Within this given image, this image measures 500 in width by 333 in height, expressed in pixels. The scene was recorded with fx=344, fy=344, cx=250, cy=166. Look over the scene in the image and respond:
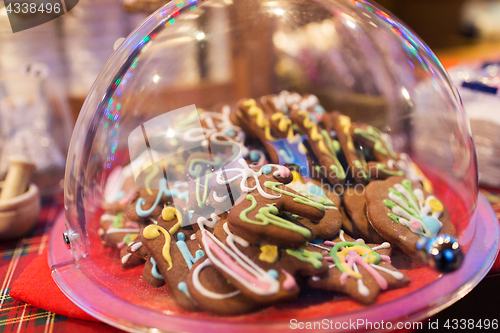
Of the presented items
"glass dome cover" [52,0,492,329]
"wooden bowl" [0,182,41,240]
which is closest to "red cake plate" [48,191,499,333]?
"glass dome cover" [52,0,492,329]

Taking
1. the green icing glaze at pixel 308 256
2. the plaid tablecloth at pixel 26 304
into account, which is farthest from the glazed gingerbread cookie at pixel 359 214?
the plaid tablecloth at pixel 26 304

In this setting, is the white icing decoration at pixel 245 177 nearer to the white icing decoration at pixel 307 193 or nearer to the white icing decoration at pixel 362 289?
the white icing decoration at pixel 307 193

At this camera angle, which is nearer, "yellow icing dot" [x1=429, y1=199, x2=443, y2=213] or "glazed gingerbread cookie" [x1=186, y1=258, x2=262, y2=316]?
"glazed gingerbread cookie" [x1=186, y1=258, x2=262, y2=316]

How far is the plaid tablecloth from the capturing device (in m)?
0.74

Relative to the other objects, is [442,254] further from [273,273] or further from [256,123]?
[256,123]

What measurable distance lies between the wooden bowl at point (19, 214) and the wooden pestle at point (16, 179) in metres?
0.02

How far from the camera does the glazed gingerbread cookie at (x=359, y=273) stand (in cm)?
66

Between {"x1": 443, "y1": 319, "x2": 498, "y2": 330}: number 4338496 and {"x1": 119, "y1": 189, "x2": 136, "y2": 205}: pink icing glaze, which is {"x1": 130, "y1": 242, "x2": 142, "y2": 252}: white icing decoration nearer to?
{"x1": 119, "y1": 189, "x2": 136, "y2": 205}: pink icing glaze

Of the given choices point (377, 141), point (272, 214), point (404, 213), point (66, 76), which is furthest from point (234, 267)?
point (66, 76)

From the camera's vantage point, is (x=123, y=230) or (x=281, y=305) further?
(x=123, y=230)

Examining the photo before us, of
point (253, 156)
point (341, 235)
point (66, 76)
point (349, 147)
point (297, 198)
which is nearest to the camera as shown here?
point (297, 198)

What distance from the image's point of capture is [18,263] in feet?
3.24

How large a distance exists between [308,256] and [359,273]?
12cm

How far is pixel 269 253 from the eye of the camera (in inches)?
25.9
